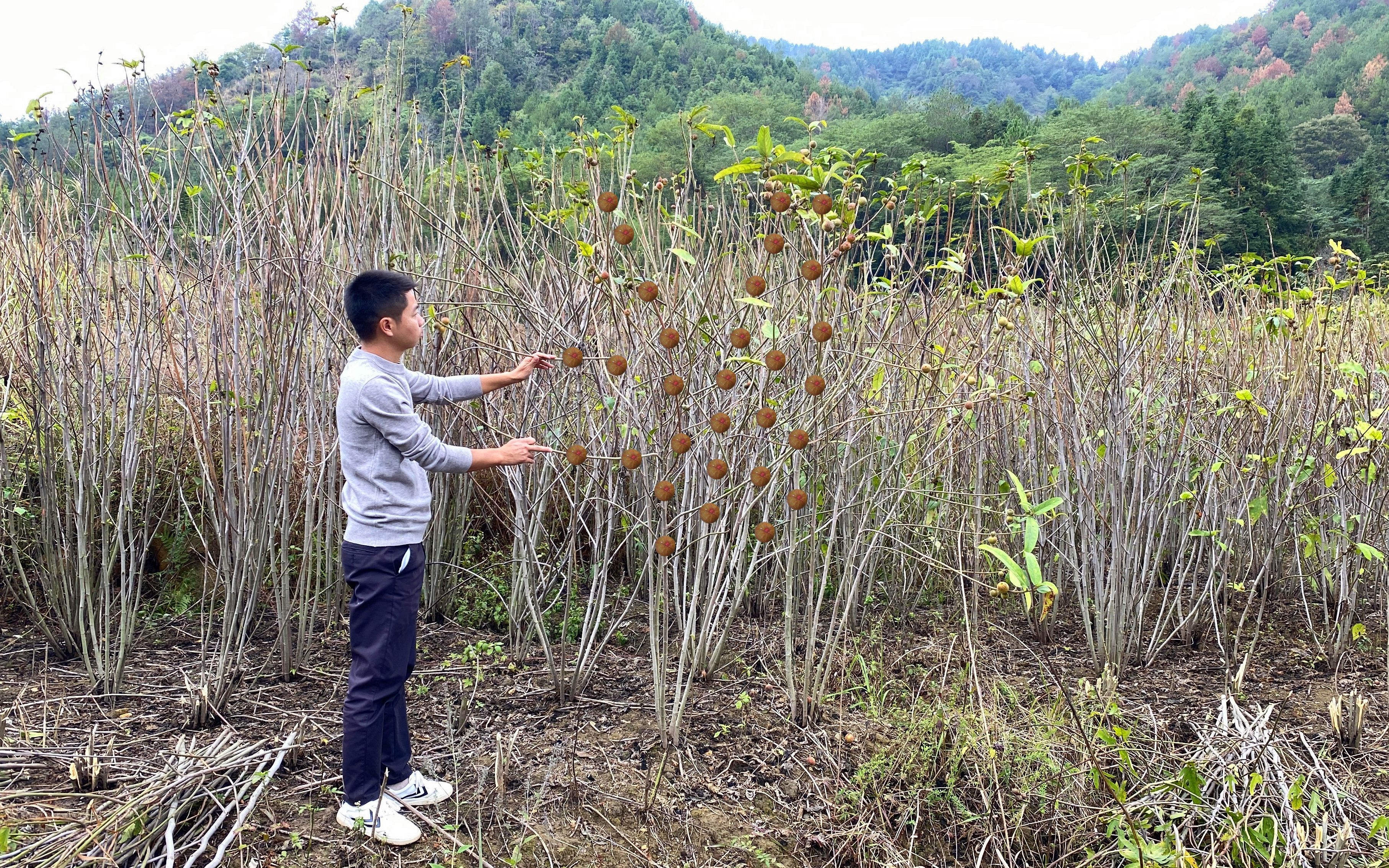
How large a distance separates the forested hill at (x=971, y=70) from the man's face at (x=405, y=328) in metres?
80.7

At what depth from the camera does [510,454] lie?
189 centimetres

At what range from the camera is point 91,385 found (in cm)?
260

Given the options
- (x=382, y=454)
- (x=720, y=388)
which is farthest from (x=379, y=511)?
(x=720, y=388)

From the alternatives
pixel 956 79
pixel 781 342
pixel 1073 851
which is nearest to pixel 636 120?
pixel 781 342

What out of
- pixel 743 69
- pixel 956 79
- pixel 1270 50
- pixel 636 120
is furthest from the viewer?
pixel 956 79

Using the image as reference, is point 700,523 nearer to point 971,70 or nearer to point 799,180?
point 799,180

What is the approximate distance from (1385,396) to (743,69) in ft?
155

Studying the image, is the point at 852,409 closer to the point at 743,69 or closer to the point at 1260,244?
the point at 1260,244

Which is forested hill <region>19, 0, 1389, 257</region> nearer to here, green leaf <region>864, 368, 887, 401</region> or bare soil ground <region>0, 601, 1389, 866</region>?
green leaf <region>864, 368, 887, 401</region>

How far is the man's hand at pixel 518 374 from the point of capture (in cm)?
209

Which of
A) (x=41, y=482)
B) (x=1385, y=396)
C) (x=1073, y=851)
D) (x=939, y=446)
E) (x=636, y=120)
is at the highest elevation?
(x=636, y=120)

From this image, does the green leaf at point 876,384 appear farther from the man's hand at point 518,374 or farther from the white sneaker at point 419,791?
the white sneaker at point 419,791

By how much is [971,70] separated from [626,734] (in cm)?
9963

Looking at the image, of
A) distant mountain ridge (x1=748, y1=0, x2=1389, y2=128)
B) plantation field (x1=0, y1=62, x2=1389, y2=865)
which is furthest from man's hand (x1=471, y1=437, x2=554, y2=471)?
distant mountain ridge (x1=748, y1=0, x2=1389, y2=128)
